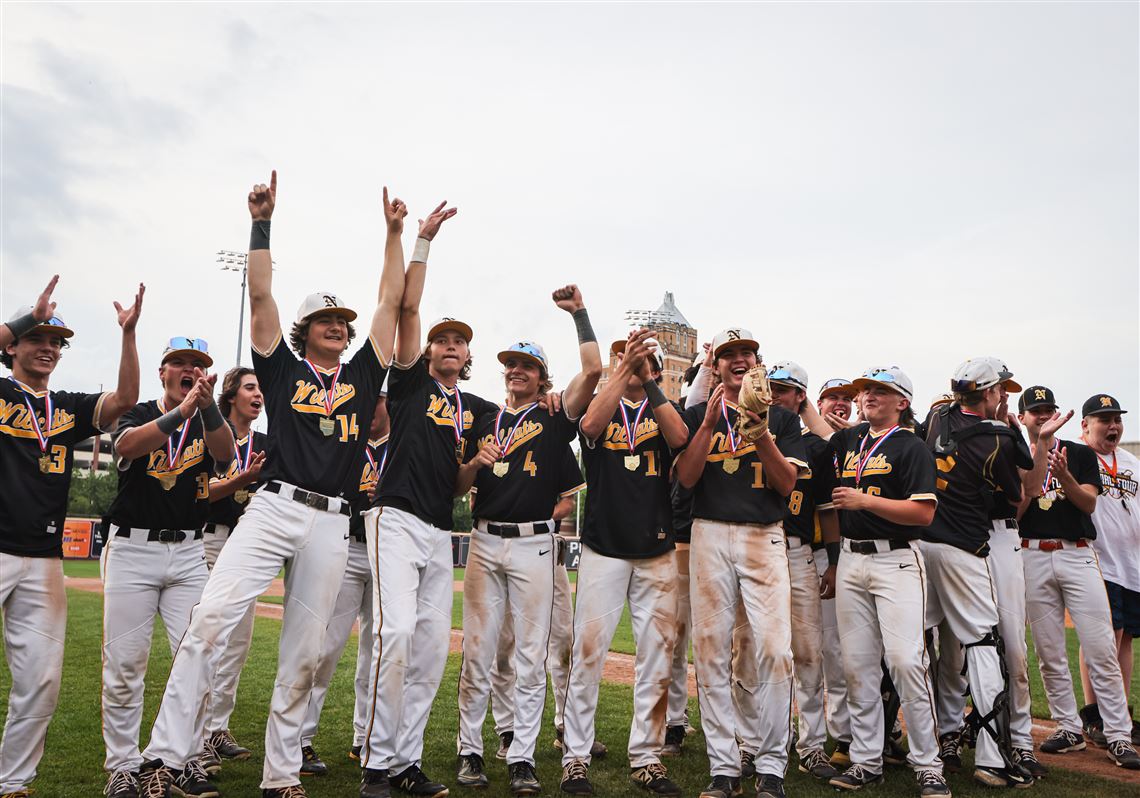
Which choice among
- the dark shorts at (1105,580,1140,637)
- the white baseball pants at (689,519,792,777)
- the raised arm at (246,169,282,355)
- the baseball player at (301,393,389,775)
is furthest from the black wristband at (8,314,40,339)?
the dark shorts at (1105,580,1140,637)

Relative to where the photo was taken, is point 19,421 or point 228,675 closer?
point 19,421

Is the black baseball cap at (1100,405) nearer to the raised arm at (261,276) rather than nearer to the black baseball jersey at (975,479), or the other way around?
the black baseball jersey at (975,479)

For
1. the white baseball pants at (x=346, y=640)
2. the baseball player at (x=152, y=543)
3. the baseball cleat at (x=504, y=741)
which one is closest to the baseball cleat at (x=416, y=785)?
the white baseball pants at (x=346, y=640)

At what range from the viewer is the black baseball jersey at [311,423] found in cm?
529

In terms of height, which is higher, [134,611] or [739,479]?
[739,479]

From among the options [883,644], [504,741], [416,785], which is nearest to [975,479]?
[883,644]

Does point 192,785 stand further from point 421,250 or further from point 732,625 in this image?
point 421,250

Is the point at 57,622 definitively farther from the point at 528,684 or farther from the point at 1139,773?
the point at 1139,773

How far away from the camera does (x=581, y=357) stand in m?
6.21

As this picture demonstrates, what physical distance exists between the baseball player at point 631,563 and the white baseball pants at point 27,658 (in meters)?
3.31

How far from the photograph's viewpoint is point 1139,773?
6.63 m

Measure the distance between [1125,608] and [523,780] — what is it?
6.46 meters

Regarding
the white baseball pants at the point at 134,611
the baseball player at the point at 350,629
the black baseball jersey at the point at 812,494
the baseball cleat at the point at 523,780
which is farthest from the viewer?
the black baseball jersey at the point at 812,494

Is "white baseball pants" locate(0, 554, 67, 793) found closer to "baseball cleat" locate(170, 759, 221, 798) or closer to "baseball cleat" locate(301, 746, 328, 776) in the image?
"baseball cleat" locate(170, 759, 221, 798)
